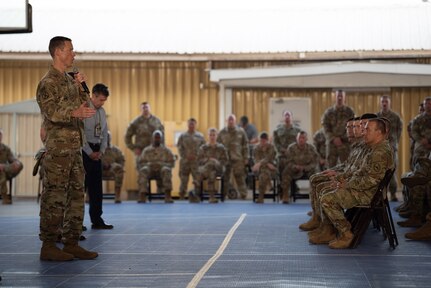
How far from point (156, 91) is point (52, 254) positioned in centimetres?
1413

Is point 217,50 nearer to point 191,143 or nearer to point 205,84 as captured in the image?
point 205,84

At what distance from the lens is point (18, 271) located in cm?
613

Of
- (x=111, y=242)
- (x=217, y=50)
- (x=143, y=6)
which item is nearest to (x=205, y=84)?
(x=217, y=50)

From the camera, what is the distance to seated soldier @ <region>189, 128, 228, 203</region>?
641 inches

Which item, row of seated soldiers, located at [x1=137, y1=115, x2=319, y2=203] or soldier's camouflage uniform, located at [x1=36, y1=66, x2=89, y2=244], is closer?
soldier's camouflage uniform, located at [x1=36, y1=66, x2=89, y2=244]

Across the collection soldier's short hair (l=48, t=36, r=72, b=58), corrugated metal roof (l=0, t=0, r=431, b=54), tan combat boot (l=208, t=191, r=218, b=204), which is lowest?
tan combat boot (l=208, t=191, r=218, b=204)

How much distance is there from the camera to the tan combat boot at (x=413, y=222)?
9.88 metres

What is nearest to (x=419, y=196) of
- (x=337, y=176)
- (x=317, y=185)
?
(x=317, y=185)

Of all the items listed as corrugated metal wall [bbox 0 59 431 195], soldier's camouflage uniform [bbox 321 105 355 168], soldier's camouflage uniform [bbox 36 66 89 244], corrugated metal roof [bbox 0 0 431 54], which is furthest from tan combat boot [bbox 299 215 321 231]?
corrugated metal roof [bbox 0 0 431 54]

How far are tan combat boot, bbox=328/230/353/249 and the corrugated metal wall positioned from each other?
12532mm

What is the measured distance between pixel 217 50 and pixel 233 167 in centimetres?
407

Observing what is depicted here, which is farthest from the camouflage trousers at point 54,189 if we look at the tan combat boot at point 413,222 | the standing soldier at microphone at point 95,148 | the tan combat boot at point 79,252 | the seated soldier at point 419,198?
the tan combat boot at point 413,222

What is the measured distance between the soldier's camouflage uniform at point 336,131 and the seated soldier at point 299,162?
1.24 ft

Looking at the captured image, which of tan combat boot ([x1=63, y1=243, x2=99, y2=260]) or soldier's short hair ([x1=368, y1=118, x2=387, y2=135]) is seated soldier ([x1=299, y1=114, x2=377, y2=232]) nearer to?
soldier's short hair ([x1=368, y1=118, x2=387, y2=135])
